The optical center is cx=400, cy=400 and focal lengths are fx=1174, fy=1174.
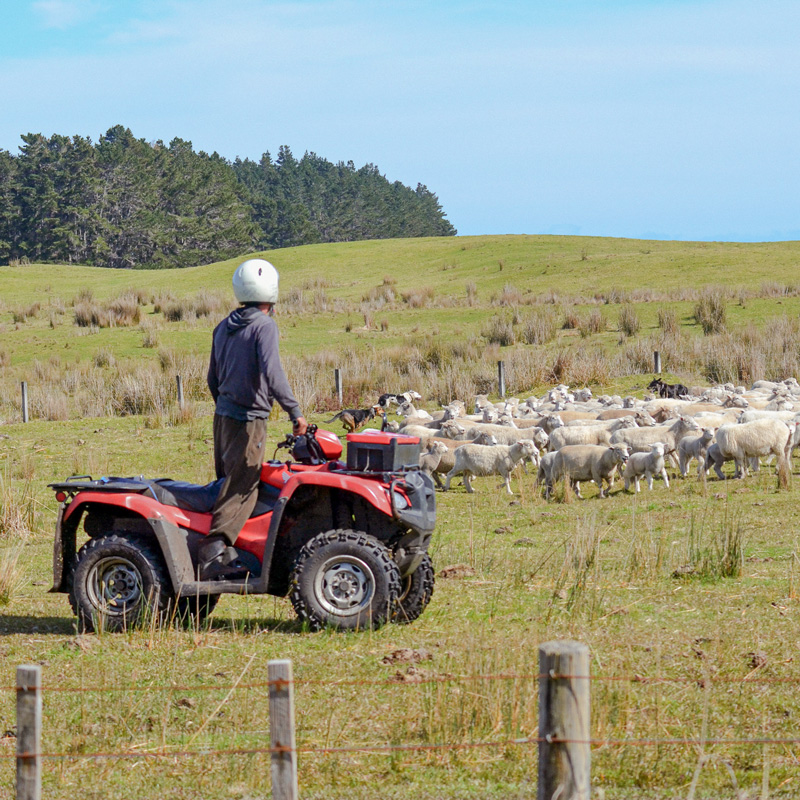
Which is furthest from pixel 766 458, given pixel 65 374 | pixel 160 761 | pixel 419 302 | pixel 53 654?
pixel 419 302

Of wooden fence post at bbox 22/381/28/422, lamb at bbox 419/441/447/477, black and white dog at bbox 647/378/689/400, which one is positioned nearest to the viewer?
lamb at bbox 419/441/447/477

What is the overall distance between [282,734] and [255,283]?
4.29 meters

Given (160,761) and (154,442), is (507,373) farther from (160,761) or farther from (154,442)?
(160,761)

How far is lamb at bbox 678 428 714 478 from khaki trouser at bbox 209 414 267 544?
10.0 meters

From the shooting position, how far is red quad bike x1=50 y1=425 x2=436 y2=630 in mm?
7816

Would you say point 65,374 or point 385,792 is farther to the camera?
point 65,374

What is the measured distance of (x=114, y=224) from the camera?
306 feet

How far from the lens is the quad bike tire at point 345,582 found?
25.5ft

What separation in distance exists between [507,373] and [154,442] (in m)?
9.91

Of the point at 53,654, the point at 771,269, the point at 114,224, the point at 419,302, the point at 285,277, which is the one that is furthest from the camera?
the point at 114,224

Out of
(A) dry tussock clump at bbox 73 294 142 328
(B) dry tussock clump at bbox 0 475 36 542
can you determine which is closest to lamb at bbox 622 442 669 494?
(B) dry tussock clump at bbox 0 475 36 542

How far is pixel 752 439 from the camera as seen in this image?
16094 mm

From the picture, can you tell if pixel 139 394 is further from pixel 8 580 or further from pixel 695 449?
pixel 8 580

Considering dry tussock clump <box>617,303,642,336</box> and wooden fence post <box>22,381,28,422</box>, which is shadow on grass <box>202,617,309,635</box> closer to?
wooden fence post <box>22,381,28,422</box>
